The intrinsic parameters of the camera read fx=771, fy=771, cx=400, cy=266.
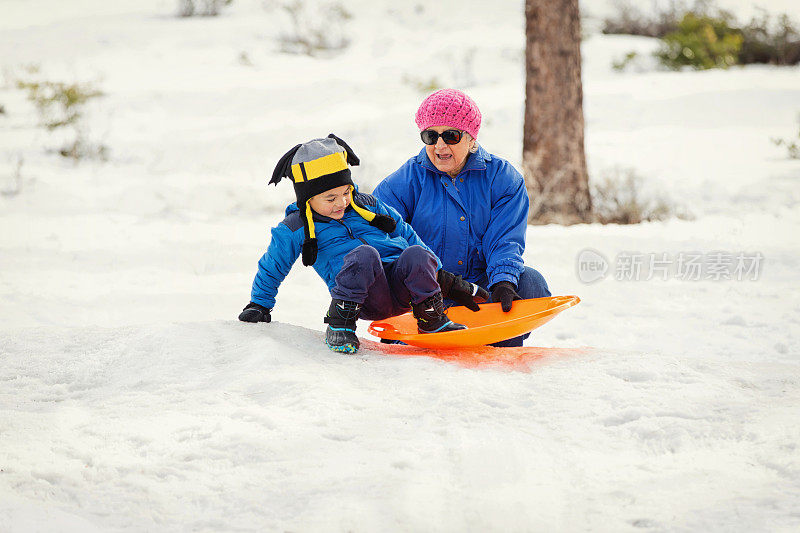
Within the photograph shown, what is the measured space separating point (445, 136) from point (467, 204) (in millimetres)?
321

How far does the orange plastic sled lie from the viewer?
2.84 metres

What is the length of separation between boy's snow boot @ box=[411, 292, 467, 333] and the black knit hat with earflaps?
1.17 feet

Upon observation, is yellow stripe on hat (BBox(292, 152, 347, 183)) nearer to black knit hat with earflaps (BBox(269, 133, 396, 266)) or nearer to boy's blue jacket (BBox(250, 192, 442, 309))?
black knit hat with earflaps (BBox(269, 133, 396, 266))

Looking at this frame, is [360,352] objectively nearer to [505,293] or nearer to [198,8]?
[505,293]

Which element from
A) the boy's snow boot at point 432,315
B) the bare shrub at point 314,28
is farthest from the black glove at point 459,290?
the bare shrub at point 314,28

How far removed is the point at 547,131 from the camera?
6680mm

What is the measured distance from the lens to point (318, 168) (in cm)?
279

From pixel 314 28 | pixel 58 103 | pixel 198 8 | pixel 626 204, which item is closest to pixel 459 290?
pixel 626 204

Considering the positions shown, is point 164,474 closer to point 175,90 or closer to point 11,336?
point 11,336

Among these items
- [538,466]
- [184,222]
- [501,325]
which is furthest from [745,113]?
Result: [538,466]

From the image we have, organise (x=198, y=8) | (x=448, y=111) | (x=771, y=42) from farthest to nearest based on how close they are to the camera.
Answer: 1. (x=198, y=8)
2. (x=771, y=42)
3. (x=448, y=111)

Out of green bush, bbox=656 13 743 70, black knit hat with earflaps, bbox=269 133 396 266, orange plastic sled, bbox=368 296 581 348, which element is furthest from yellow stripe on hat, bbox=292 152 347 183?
green bush, bbox=656 13 743 70

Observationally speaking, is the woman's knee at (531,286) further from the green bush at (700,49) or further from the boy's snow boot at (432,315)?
the green bush at (700,49)

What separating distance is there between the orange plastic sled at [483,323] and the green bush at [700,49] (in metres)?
8.82
